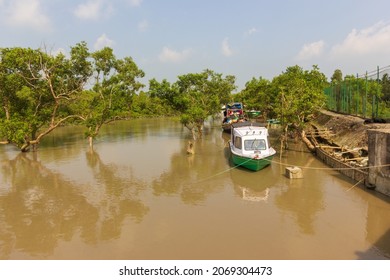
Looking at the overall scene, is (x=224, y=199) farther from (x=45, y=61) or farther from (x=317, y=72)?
(x=317, y=72)

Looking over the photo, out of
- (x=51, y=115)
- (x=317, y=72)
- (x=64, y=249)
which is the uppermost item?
(x=317, y=72)

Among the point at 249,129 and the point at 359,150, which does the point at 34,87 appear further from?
the point at 359,150

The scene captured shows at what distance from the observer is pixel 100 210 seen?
47.5 ft

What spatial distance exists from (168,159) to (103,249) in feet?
52.6

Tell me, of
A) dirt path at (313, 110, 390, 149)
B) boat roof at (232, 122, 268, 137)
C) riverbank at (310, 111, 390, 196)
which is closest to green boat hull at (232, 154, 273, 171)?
boat roof at (232, 122, 268, 137)

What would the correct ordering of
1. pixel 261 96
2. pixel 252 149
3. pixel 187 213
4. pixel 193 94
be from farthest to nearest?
pixel 261 96 → pixel 193 94 → pixel 252 149 → pixel 187 213

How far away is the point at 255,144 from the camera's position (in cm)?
2153

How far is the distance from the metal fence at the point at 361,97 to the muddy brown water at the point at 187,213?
7.64 metres

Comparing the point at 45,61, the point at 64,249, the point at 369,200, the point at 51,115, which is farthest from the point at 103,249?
the point at 51,115

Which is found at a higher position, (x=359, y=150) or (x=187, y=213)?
(x=359, y=150)

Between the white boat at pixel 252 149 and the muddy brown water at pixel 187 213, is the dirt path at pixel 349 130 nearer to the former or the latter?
the muddy brown water at pixel 187 213

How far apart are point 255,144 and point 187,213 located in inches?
376

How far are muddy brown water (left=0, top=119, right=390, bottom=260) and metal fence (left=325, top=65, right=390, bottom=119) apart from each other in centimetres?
764

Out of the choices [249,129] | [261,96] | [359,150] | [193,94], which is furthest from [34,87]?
[261,96]
